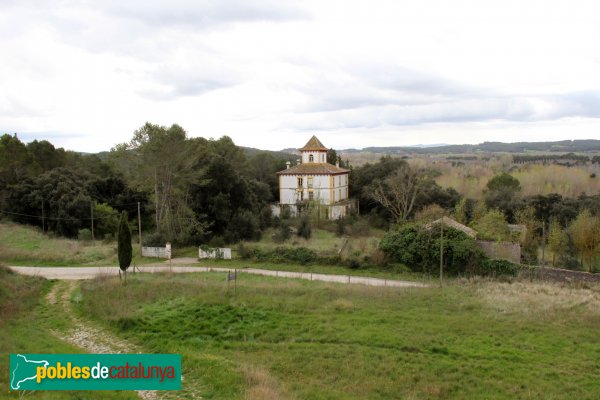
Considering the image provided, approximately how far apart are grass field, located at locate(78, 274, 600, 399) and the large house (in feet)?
88.2

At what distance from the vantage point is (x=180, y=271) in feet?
83.3

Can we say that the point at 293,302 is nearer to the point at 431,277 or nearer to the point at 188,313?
the point at 188,313

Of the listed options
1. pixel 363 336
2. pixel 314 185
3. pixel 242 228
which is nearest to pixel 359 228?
pixel 314 185

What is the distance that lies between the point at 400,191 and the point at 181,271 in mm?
26254

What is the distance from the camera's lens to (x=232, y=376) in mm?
10883

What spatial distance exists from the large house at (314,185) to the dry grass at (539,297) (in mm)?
25577

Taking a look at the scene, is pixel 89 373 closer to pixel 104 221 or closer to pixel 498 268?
pixel 498 268

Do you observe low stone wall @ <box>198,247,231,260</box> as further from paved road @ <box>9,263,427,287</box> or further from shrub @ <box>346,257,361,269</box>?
shrub @ <box>346,257,361,269</box>

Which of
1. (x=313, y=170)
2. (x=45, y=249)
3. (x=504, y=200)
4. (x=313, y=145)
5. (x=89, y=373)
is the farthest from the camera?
(x=313, y=145)

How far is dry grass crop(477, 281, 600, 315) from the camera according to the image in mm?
17172

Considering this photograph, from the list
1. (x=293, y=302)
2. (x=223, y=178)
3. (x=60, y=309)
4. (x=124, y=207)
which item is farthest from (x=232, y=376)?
(x=124, y=207)

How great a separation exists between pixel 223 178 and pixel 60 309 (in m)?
20.3

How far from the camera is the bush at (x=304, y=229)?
39.1m

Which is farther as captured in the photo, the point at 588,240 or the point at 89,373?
the point at 588,240
